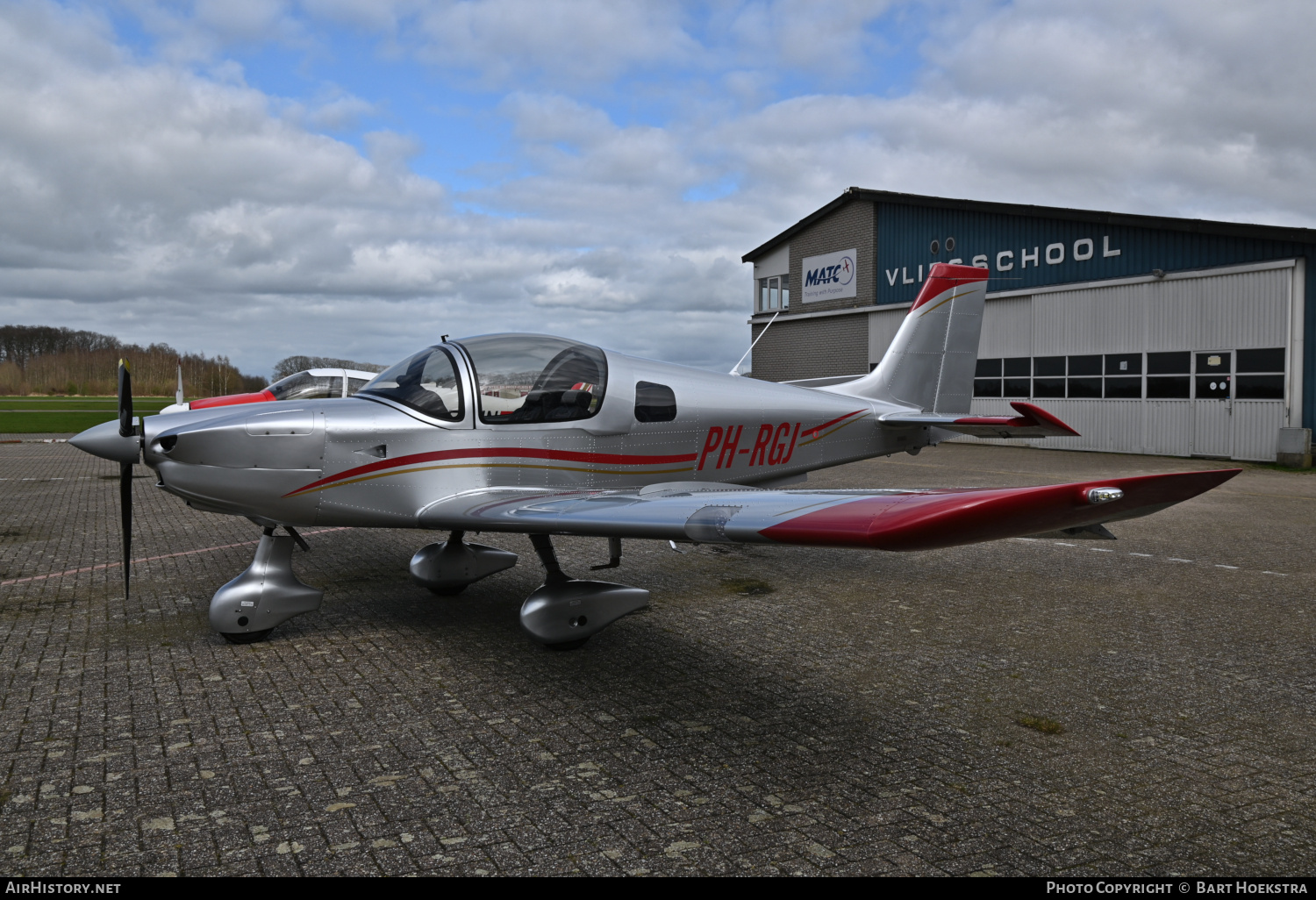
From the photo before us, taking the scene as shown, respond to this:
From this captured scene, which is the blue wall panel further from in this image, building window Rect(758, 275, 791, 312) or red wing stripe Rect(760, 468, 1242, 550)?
red wing stripe Rect(760, 468, 1242, 550)

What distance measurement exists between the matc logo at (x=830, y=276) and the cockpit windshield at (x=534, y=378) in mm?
21336

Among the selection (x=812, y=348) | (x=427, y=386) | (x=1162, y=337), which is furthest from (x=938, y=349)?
(x=812, y=348)

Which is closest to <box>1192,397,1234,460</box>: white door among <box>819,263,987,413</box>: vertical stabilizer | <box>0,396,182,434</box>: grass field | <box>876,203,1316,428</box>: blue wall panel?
<box>876,203,1316,428</box>: blue wall panel

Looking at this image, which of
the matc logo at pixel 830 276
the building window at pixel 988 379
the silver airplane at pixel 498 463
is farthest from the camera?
the matc logo at pixel 830 276

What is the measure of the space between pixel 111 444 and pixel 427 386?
1.79 m

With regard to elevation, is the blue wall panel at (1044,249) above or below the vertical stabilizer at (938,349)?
above

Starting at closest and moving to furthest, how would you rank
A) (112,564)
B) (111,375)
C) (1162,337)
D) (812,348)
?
1. (112,564)
2. (1162,337)
3. (812,348)
4. (111,375)

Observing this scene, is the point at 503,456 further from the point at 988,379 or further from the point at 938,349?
the point at 988,379

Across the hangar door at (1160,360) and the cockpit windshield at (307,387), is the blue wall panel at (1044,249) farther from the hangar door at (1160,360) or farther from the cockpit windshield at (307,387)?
the cockpit windshield at (307,387)

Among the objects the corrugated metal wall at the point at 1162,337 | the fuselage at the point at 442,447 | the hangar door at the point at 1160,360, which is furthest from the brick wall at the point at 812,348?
the fuselage at the point at 442,447

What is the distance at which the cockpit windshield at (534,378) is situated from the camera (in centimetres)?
540

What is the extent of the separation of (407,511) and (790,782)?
9.56ft

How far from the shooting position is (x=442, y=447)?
520 cm

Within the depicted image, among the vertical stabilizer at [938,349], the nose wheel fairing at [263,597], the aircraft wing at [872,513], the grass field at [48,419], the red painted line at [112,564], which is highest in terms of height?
the vertical stabilizer at [938,349]
